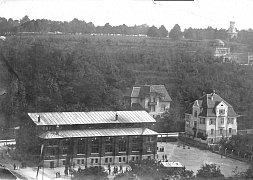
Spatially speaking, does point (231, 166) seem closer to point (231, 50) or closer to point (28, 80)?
point (231, 50)

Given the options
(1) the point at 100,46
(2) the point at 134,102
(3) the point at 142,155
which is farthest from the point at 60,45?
(3) the point at 142,155

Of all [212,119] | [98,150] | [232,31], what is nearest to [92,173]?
[98,150]

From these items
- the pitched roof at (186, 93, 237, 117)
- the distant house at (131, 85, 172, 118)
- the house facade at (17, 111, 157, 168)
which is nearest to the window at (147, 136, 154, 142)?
the house facade at (17, 111, 157, 168)

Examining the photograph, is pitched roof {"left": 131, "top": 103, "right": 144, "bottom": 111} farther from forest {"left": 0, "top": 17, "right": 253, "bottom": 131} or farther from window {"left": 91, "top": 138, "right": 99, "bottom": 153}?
window {"left": 91, "top": 138, "right": 99, "bottom": 153}

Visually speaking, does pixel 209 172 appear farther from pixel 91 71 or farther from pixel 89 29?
pixel 89 29

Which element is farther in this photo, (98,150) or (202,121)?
(202,121)

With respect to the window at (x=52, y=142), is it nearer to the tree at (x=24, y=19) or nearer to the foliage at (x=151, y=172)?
the foliage at (x=151, y=172)

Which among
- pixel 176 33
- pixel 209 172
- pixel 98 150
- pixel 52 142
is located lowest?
pixel 209 172
